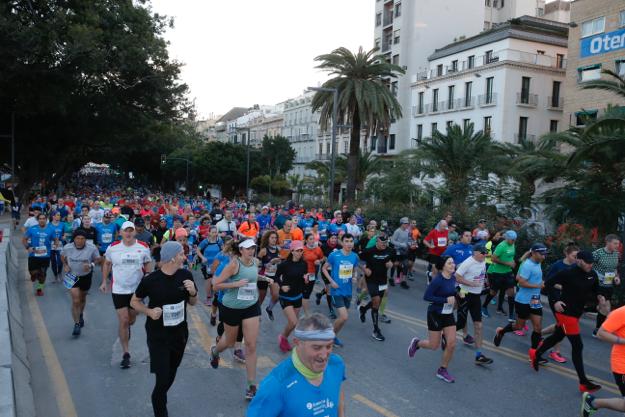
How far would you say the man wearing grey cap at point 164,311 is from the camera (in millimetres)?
5004

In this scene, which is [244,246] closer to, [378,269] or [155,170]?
[378,269]

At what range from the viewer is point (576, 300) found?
20.9 ft

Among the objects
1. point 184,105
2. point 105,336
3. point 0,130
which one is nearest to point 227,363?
point 105,336

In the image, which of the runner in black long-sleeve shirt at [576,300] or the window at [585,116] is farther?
the window at [585,116]

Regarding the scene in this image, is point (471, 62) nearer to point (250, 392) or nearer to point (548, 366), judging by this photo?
point (548, 366)

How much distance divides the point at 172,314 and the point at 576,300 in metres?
4.75

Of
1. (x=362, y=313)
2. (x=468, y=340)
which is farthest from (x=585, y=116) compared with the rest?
(x=362, y=313)

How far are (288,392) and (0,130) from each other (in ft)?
125

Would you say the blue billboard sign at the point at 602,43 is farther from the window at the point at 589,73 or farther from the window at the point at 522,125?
the window at the point at 522,125

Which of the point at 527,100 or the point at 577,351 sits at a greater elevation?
the point at 527,100

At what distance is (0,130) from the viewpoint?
34.2m

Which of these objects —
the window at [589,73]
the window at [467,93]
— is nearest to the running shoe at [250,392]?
the window at [589,73]

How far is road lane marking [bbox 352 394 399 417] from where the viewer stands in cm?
550

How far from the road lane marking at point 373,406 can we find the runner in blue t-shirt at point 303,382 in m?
2.84
